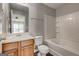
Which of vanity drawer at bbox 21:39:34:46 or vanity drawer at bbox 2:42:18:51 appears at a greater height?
vanity drawer at bbox 21:39:34:46

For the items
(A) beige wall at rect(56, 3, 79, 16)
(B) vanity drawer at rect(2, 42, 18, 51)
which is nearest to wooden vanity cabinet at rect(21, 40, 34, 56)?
(B) vanity drawer at rect(2, 42, 18, 51)

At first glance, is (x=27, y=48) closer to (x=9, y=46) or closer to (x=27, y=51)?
(x=27, y=51)

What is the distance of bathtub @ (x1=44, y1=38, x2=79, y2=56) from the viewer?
4.53 ft

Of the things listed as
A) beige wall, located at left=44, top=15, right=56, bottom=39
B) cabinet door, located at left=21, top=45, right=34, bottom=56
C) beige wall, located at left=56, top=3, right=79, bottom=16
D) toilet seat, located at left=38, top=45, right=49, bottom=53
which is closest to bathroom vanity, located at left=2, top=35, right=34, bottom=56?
cabinet door, located at left=21, top=45, right=34, bottom=56

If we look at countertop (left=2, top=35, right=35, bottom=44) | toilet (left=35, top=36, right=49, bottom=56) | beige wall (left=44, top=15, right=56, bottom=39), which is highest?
beige wall (left=44, top=15, right=56, bottom=39)

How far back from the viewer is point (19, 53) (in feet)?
4.46

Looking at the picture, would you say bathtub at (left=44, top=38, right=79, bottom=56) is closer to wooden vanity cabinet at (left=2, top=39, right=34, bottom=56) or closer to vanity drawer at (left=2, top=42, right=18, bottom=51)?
wooden vanity cabinet at (left=2, top=39, right=34, bottom=56)

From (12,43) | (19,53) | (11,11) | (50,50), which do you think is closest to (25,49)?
(19,53)

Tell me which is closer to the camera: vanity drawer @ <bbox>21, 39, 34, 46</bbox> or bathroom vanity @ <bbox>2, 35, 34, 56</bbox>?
bathroom vanity @ <bbox>2, 35, 34, 56</bbox>

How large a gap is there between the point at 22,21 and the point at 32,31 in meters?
0.24

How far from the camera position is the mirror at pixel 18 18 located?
1.34 metres

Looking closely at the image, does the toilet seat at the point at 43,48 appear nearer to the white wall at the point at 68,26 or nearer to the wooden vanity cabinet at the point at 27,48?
the wooden vanity cabinet at the point at 27,48

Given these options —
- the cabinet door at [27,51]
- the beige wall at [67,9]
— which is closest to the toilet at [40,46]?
the cabinet door at [27,51]

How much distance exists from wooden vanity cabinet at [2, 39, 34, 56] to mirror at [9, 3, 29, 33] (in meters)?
0.21
